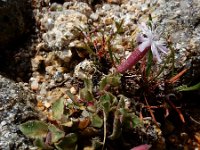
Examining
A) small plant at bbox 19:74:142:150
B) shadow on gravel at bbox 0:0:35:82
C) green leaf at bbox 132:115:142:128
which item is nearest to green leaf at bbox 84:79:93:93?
small plant at bbox 19:74:142:150

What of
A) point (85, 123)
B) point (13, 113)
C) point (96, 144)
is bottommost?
point (96, 144)

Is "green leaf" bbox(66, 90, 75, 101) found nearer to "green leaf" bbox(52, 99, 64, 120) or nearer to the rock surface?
"green leaf" bbox(52, 99, 64, 120)

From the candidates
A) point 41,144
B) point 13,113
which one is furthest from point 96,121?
point 13,113

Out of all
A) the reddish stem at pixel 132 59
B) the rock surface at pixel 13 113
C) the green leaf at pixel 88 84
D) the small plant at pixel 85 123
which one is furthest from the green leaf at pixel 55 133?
the reddish stem at pixel 132 59

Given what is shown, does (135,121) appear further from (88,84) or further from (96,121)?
(88,84)

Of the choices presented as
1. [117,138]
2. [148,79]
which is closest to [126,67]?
[148,79]

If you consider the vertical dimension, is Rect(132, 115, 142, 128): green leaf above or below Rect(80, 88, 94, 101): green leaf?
below

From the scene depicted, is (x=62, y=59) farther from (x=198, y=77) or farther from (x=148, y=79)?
(x=198, y=77)

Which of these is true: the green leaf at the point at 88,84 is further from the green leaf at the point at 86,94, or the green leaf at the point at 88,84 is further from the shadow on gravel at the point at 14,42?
the shadow on gravel at the point at 14,42
